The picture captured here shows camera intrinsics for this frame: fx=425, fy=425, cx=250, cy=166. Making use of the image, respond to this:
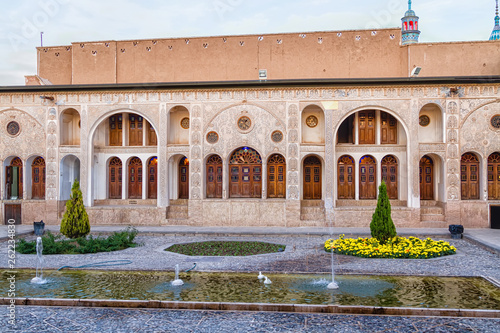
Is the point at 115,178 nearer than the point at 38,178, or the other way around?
the point at 38,178

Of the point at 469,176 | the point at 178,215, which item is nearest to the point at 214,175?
the point at 178,215

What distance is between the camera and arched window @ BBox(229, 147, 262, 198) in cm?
2053

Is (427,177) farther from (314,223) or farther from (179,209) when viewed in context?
(179,209)

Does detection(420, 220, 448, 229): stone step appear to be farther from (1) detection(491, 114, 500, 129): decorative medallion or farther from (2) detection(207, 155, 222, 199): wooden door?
(2) detection(207, 155, 222, 199): wooden door

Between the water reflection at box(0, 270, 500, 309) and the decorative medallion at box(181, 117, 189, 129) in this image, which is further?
the decorative medallion at box(181, 117, 189, 129)

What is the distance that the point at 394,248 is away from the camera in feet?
41.8

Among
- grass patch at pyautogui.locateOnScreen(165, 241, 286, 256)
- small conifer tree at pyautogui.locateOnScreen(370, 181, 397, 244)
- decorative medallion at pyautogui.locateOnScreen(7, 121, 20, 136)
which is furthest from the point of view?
decorative medallion at pyautogui.locateOnScreen(7, 121, 20, 136)

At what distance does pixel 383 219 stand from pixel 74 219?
33.4 ft

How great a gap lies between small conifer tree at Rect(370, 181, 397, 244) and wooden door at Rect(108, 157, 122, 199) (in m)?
13.6

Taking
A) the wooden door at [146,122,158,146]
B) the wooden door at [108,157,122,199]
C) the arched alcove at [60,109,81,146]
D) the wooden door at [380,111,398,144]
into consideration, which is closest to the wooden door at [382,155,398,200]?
the wooden door at [380,111,398,144]

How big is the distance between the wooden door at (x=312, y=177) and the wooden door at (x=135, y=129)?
853 centimetres

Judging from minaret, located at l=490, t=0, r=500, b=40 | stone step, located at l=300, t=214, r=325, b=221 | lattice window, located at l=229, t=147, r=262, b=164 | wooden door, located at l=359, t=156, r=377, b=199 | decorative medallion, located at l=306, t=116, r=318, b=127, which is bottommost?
stone step, located at l=300, t=214, r=325, b=221

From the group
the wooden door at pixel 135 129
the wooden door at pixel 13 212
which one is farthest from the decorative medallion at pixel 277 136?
the wooden door at pixel 13 212

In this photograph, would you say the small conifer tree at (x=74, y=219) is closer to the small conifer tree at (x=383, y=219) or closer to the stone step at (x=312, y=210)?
the stone step at (x=312, y=210)
